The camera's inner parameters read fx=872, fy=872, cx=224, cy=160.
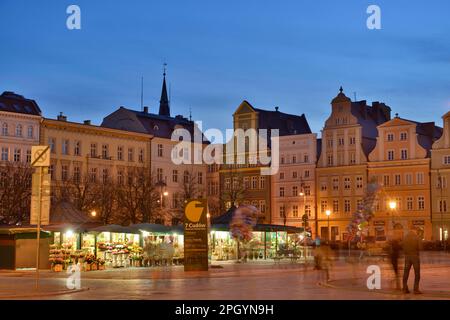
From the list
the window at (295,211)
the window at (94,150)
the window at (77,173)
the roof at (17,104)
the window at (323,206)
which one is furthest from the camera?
the window at (295,211)

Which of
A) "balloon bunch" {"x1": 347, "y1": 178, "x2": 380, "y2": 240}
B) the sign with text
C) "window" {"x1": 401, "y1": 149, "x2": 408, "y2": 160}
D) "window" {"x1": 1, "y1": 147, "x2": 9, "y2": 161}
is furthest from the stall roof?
"window" {"x1": 401, "y1": 149, "x2": 408, "y2": 160}

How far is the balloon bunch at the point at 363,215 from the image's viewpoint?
68.7 meters

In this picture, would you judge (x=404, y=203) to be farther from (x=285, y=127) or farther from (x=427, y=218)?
(x=285, y=127)

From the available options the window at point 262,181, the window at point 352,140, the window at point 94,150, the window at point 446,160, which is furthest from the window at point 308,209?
the window at point 94,150

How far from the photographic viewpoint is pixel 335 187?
91312 millimetres

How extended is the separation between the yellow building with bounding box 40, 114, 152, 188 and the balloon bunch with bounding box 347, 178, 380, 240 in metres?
28.2

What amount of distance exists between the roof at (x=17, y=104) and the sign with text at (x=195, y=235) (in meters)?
47.5

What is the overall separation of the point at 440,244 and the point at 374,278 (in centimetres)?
4794

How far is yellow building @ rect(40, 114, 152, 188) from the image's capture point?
87.1m

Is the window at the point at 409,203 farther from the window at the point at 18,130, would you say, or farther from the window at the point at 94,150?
the window at the point at 18,130

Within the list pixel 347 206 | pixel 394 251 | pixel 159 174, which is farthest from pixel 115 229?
pixel 159 174
